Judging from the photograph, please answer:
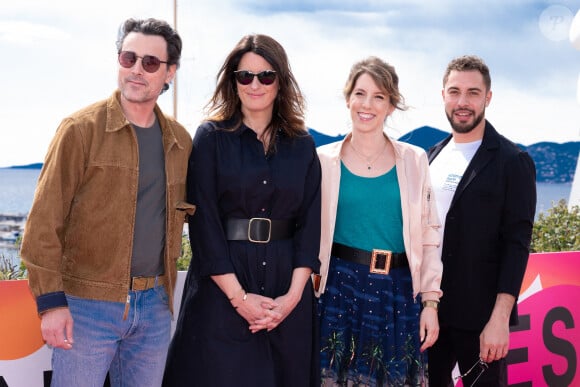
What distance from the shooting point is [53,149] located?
2.41 meters

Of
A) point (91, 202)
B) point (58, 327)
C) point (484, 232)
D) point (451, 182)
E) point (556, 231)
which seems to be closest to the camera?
point (58, 327)

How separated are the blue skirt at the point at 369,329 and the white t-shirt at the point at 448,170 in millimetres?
537

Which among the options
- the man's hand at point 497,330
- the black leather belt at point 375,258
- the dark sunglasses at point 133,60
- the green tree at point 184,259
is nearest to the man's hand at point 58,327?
the dark sunglasses at point 133,60

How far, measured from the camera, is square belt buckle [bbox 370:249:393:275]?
2992 millimetres

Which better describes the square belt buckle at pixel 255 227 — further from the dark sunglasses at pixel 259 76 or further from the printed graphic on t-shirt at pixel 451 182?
the printed graphic on t-shirt at pixel 451 182

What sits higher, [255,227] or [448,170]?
[448,170]

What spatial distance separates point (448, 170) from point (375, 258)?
35.7 inches

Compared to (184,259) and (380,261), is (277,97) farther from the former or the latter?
A: (184,259)

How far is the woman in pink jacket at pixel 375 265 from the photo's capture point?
9.83ft

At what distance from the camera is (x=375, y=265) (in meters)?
2.99

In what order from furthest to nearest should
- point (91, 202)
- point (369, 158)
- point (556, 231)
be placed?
point (556, 231)
point (369, 158)
point (91, 202)

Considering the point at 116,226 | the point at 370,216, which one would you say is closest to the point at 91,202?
the point at 116,226

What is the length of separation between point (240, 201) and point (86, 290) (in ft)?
2.54

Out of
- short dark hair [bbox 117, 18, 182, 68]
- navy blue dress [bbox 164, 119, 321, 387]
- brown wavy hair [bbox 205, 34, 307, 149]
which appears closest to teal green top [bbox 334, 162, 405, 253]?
navy blue dress [bbox 164, 119, 321, 387]
